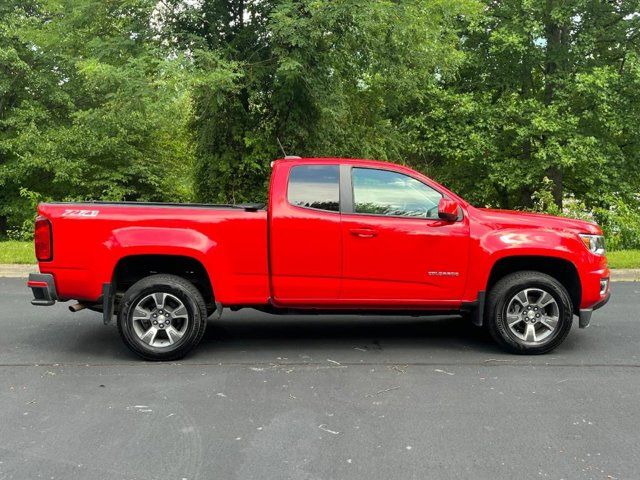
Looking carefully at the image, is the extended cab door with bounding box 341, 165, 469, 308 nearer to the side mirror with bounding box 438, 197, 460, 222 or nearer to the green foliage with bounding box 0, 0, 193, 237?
the side mirror with bounding box 438, 197, 460, 222

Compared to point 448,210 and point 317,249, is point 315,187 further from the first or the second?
point 448,210

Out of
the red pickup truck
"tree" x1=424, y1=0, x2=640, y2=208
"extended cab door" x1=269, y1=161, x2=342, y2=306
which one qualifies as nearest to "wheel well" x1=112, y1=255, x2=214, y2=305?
the red pickup truck

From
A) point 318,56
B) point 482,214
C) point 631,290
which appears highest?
point 318,56

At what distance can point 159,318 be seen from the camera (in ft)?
18.1

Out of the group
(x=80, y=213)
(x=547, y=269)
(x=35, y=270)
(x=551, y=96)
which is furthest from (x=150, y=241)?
(x=551, y=96)

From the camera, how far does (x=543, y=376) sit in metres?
5.10

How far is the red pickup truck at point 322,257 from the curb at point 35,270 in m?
5.35

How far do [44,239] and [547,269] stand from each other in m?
4.81

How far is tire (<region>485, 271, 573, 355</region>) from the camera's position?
5695 mm

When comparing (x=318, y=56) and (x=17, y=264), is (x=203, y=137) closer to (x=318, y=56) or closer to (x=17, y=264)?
(x=318, y=56)

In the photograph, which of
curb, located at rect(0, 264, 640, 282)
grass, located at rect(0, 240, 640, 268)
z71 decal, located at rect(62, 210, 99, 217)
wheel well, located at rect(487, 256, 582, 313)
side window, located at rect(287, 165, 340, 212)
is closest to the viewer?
z71 decal, located at rect(62, 210, 99, 217)

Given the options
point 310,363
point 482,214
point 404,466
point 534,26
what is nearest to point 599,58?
point 534,26

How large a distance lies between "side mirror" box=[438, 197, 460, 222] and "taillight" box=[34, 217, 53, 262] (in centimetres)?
354

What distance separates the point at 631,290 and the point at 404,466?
24.5 ft
